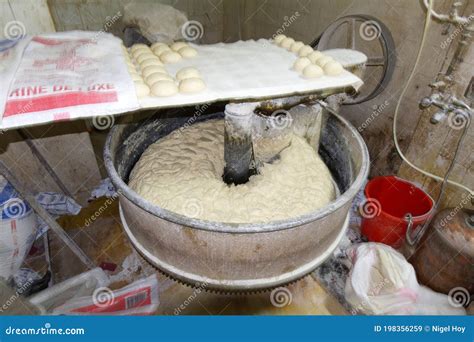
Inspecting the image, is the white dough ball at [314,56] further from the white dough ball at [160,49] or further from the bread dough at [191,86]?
the white dough ball at [160,49]

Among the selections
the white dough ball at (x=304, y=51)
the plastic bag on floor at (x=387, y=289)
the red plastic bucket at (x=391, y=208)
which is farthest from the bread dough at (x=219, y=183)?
the red plastic bucket at (x=391, y=208)

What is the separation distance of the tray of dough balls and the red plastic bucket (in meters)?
1.44

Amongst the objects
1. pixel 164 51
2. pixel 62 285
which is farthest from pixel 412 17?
pixel 62 285

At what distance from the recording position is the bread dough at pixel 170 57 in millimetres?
1810

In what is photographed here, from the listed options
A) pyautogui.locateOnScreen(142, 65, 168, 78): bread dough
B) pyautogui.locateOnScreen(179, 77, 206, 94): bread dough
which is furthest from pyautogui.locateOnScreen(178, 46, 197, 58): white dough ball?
pyautogui.locateOnScreen(179, 77, 206, 94): bread dough

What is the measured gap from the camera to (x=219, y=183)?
6.34ft

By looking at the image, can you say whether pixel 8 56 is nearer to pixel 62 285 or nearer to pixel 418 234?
pixel 62 285

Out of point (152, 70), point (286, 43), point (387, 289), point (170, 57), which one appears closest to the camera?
point (152, 70)

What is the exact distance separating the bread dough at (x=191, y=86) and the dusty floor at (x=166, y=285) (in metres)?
1.56

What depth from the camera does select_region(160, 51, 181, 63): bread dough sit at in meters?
1.81

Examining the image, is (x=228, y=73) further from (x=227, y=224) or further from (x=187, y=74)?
(x=227, y=224)

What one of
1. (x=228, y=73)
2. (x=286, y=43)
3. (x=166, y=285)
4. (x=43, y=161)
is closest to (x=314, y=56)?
(x=286, y=43)

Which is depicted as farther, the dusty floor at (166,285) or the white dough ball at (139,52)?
the dusty floor at (166,285)

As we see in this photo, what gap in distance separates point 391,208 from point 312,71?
6.58 ft
